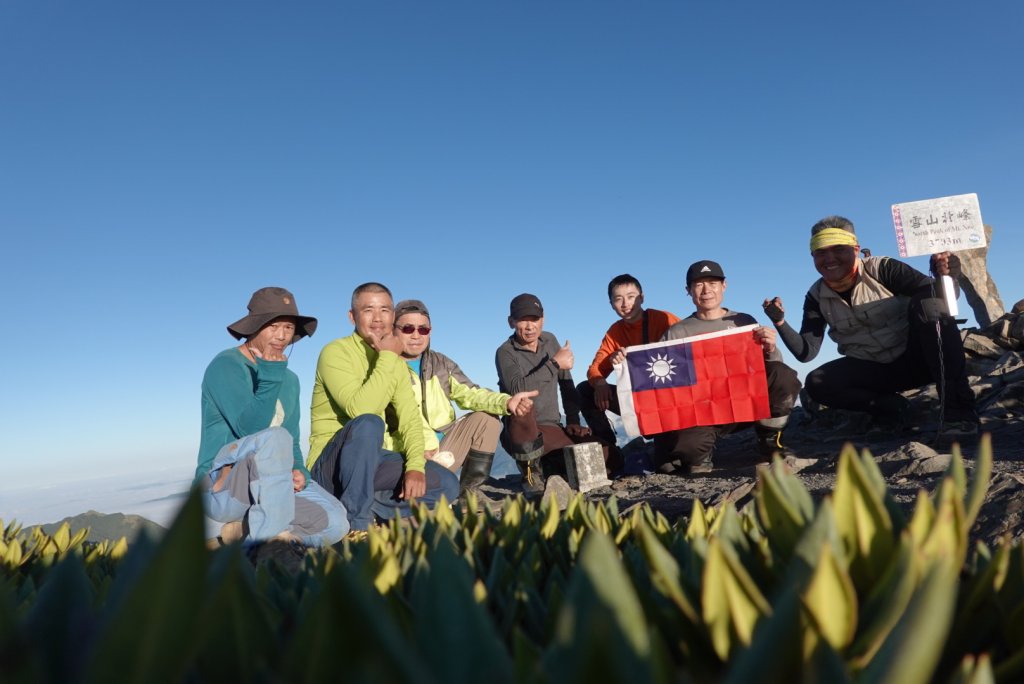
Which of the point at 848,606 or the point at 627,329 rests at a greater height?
the point at 627,329

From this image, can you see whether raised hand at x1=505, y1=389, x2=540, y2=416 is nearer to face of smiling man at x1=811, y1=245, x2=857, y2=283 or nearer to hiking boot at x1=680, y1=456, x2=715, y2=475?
hiking boot at x1=680, y1=456, x2=715, y2=475

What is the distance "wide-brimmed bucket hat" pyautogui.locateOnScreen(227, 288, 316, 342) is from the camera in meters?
4.42

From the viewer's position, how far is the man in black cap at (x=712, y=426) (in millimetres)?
6281

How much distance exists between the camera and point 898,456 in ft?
15.2

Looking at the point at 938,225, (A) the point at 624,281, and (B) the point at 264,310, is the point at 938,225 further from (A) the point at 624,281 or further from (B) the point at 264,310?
(B) the point at 264,310

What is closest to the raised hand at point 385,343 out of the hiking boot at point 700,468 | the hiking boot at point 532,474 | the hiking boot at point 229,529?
the hiking boot at point 229,529

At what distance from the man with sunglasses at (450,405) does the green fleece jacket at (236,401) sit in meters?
1.76

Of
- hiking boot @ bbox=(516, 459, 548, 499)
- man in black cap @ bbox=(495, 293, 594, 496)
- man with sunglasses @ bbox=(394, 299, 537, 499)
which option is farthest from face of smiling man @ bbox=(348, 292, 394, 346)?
hiking boot @ bbox=(516, 459, 548, 499)

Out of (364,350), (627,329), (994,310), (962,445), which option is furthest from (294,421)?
(994,310)

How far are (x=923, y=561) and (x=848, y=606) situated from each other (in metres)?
0.18

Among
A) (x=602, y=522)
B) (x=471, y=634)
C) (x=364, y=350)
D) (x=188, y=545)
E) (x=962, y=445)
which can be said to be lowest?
(x=962, y=445)

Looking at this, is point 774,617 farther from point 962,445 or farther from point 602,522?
point 962,445

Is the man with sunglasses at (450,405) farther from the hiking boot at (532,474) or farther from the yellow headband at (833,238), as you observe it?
the yellow headband at (833,238)

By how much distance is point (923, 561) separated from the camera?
2.52ft
